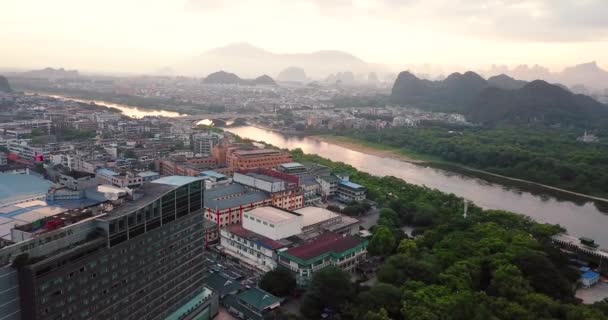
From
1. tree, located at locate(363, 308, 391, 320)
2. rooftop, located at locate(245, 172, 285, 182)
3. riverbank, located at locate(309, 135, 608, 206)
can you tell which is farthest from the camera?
riverbank, located at locate(309, 135, 608, 206)

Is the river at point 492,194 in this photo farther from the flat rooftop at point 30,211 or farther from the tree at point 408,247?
the flat rooftop at point 30,211

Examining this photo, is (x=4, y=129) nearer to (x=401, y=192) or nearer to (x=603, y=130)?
(x=401, y=192)

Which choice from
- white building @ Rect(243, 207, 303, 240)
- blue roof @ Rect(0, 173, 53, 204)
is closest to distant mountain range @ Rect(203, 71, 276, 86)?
blue roof @ Rect(0, 173, 53, 204)

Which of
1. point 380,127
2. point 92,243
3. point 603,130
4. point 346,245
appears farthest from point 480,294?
point 603,130

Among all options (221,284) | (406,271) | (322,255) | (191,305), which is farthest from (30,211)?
(406,271)

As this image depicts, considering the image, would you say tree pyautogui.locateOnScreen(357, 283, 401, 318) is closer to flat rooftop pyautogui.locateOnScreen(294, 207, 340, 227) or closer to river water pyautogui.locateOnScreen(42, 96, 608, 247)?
flat rooftop pyautogui.locateOnScreen(294, 207, 340, 227)

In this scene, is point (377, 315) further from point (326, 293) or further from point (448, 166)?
point (448, 166)
